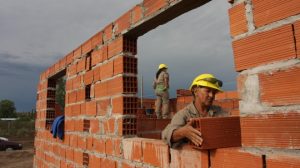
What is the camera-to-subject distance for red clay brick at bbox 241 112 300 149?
145 centimetres

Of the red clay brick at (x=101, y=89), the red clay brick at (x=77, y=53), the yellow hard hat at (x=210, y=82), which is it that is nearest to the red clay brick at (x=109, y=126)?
the red clay brick at (x=101, y=89)

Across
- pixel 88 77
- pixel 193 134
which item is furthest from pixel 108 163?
pixel 193 134

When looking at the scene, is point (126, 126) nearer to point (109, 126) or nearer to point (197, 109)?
point (109, 126)

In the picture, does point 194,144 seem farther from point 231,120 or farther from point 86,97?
point 86,97

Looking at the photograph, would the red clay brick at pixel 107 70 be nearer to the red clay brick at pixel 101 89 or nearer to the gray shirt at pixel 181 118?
the red clay brick at pixel 101 89

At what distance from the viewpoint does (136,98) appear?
336cm

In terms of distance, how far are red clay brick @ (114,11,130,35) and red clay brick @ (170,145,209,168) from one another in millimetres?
1590

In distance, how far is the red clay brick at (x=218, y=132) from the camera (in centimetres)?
188

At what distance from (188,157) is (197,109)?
60cm

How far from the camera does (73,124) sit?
15.3 ft

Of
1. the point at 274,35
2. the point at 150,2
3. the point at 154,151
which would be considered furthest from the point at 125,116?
the point at 274,35

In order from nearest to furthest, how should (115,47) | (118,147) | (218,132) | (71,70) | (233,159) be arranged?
(233,159)
(218,132)
(118,147)
(115,47)
(71,70)

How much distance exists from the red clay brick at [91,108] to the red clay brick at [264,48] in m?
2.47

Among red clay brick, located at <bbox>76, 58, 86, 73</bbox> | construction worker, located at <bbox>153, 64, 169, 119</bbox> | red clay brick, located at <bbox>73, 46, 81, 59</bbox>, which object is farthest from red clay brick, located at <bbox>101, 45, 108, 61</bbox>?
construction worker, located at <bbox>153, 64, 169, 119</bbox>
